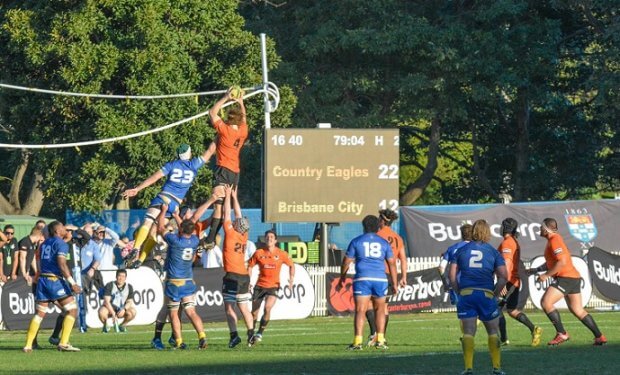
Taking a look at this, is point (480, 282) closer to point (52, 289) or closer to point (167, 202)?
point (167, 202)

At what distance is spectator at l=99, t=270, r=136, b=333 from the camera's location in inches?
1056

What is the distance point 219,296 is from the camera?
29.5 meters

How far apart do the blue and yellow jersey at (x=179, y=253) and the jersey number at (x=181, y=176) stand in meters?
0.82

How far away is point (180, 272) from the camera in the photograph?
66.4ft

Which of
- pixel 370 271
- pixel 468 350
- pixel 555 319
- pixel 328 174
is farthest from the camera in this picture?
pixel 328 174

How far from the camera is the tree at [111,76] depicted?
38.0 meters

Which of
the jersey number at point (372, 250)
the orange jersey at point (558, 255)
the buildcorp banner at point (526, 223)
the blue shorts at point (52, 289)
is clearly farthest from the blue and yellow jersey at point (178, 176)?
the buildcorp banner at point (526, 223)

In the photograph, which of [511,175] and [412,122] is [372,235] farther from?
[511,175]

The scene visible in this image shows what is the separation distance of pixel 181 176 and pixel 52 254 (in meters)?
2.21

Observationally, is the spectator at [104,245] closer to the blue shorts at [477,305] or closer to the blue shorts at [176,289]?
the blue shorts at [176,289]

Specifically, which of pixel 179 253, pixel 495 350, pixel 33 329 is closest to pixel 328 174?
pixel 179 253

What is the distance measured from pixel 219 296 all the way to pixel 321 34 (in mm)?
17975

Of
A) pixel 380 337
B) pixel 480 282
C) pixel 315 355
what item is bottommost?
pixel 315 355

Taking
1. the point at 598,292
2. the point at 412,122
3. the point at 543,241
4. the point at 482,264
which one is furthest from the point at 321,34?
the point at 482,264
